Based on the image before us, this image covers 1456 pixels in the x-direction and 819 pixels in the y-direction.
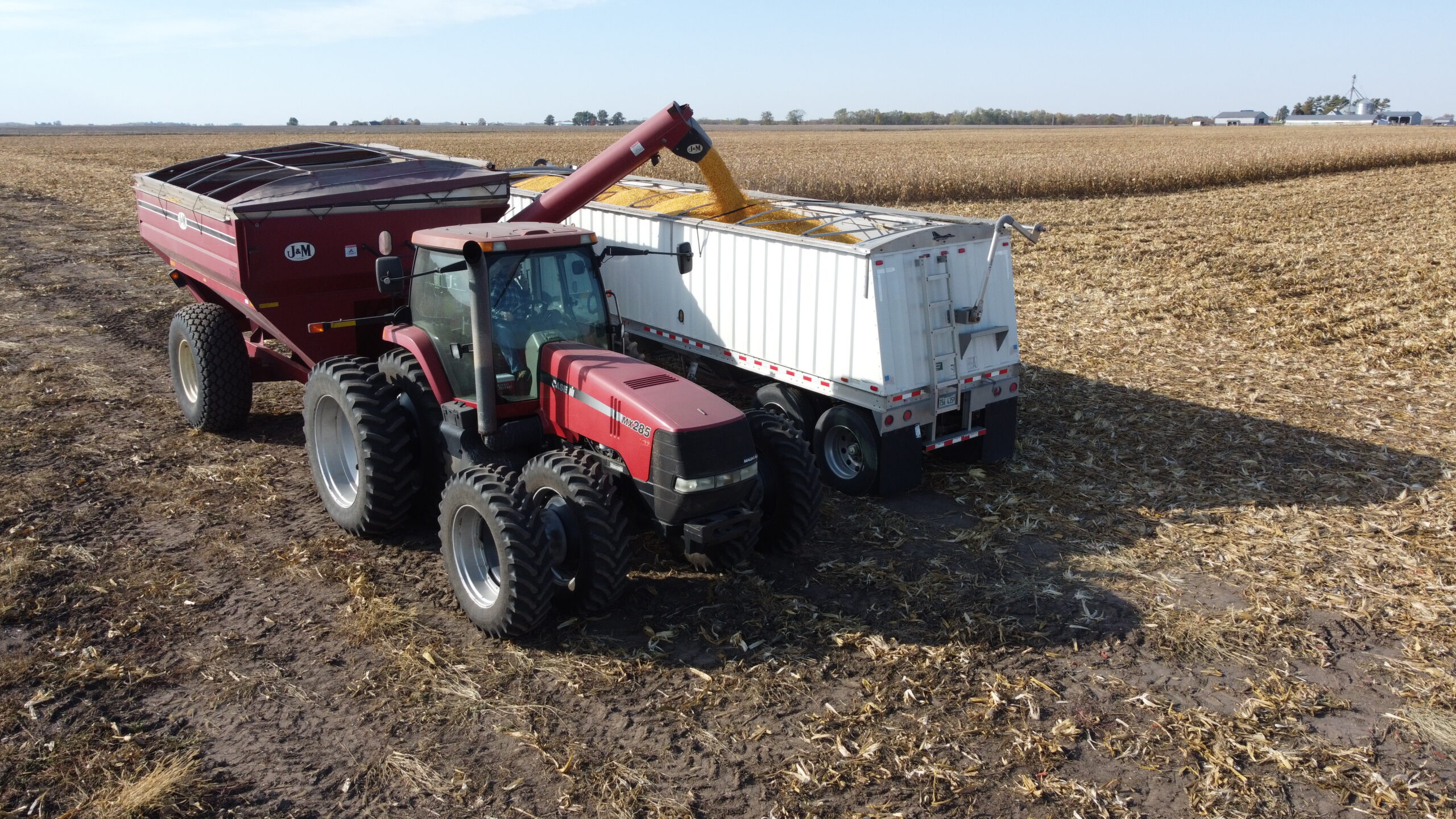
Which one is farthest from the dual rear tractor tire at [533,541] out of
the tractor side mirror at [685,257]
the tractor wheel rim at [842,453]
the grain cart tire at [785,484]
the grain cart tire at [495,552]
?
the tractor wheel rim at [842,453]

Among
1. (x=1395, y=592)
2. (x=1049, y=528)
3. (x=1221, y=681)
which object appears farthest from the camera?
(x=1049, y=528)

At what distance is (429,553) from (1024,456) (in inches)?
220

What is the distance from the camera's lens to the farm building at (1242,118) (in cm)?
12088

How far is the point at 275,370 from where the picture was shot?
31.6 ft

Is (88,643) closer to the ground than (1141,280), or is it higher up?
closer to the ground

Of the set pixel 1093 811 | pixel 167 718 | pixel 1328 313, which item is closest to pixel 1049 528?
pixel 1093 811

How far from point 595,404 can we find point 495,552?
1.16 m

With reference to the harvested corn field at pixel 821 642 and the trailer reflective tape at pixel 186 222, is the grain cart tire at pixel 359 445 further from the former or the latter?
the trailer reflective tape at pixel 186 222

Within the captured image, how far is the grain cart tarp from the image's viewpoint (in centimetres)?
812

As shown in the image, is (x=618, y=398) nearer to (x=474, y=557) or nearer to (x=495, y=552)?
(x=495, y=552)

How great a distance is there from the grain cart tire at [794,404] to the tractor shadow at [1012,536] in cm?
81

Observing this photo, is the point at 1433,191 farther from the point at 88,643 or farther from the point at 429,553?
the point at 88,643

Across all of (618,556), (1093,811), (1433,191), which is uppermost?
(1433,191)

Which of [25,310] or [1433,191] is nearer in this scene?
[25,310]
